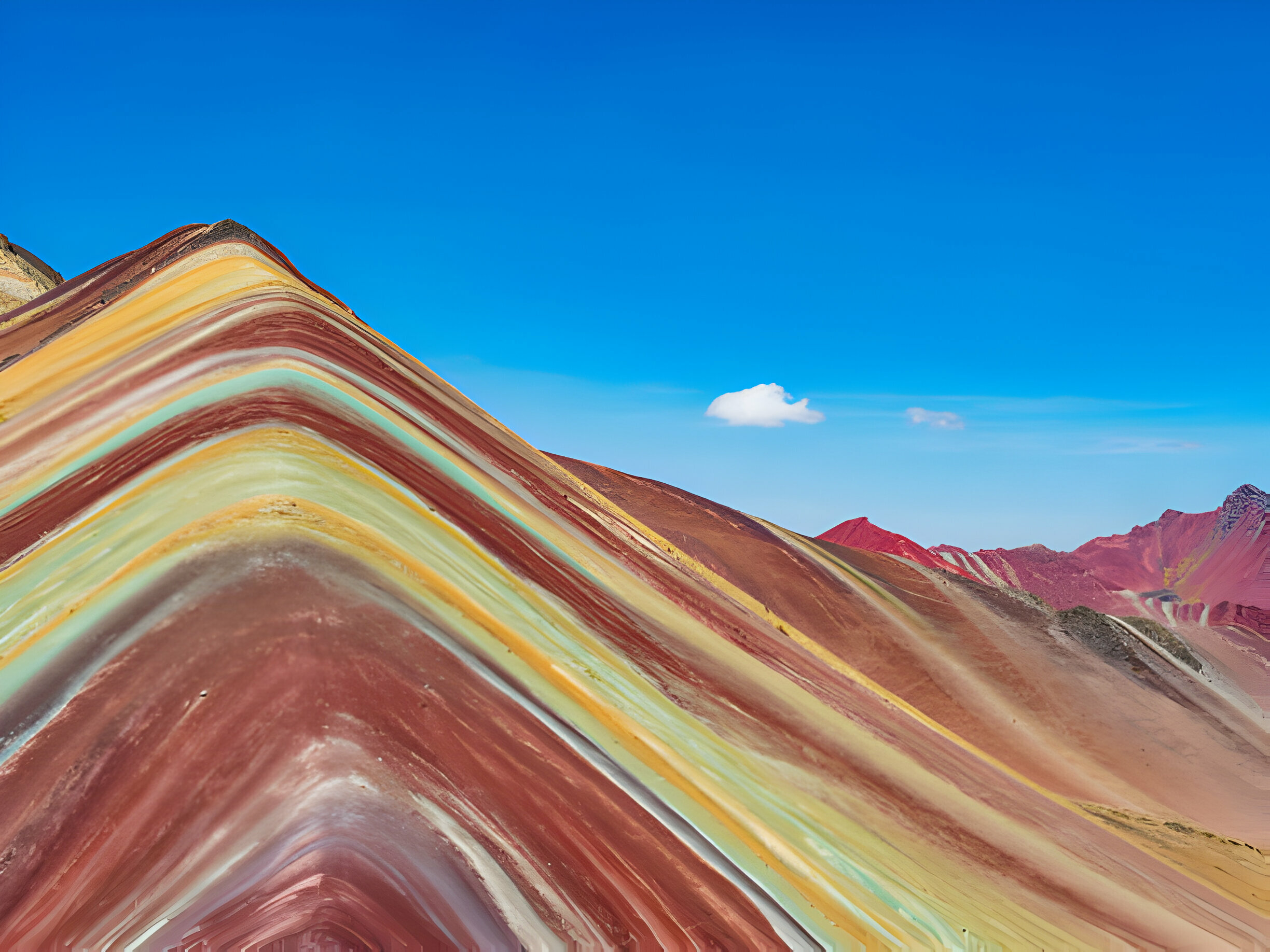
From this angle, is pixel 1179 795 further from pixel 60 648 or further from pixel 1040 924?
pixel 60 648

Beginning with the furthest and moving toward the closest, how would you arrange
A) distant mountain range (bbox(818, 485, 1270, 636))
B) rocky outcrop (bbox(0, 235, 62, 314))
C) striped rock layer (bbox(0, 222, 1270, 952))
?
distant mountain range (bbox(818, 485, 1270, 636)), rocky outcrop (bbox(0, 235, 62, 314)), striped rock layer (bbox(0, 222, 1270, 952))

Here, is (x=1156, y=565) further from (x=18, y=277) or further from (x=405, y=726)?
(x=18, y=277)

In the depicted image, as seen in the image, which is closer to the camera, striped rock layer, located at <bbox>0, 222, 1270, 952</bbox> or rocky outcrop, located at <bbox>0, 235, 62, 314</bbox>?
striped rock layer, located at <bbox>0, 222, 1270, 952</bbox>

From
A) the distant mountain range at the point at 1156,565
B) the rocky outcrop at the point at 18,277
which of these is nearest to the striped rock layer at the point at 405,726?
the rocky outcrop at the point at 18,277

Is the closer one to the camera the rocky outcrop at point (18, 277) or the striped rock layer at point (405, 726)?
the striped rock layer at point (405, 726)

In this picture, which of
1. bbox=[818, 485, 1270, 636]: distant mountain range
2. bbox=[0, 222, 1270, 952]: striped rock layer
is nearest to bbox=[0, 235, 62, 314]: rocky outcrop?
bbox=[0, 222, 1270, 952]: striped rock layer

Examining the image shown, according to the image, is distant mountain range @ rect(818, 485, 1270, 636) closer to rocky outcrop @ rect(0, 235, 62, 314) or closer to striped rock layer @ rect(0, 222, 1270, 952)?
striped rock layer @ rect(0, 222, 1270, 952)

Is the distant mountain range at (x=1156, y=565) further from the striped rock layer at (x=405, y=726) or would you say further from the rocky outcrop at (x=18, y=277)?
the rocky outcrop at (x=18, y=277)
